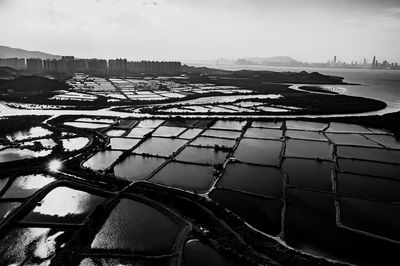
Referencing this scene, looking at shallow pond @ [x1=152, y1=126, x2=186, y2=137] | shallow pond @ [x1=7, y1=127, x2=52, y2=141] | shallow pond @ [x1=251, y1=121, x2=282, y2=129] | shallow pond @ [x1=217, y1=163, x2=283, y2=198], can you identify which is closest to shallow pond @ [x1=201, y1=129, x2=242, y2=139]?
shallow pond @ [x1=152, y1=126, x2=186, y2=137]

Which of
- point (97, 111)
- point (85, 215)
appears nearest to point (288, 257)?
point (85, 215)

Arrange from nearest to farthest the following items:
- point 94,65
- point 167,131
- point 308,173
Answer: point 308,173
point 167,131
point 94,65

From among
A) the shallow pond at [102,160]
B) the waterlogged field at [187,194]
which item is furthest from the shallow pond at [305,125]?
the shallow pond at [102,160]

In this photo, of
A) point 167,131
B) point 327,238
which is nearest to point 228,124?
point 167,131

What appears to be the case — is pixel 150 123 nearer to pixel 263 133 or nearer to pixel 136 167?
pixel 263 133

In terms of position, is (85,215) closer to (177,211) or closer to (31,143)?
(177,211)
